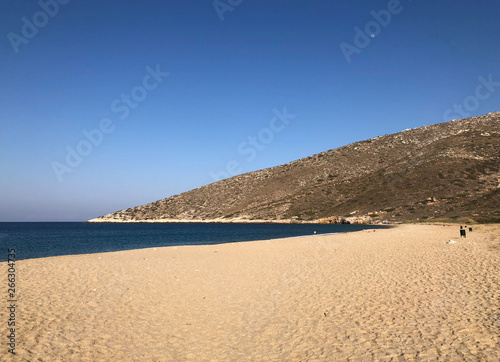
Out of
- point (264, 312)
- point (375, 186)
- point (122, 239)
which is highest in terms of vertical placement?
point (375, 186)

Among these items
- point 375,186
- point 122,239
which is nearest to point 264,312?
point 122,239

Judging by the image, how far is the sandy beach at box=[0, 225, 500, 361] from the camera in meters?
6.90

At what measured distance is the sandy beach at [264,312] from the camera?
6902 mm

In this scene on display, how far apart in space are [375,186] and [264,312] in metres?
77.8

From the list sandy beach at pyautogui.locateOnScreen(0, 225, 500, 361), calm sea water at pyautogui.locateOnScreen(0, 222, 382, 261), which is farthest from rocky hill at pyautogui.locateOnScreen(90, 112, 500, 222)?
sandy beach at pyautogui.locateOnScreen(0, 225, 500, 361)

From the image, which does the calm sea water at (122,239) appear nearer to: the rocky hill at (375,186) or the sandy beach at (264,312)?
the sandy beach at (264,312)

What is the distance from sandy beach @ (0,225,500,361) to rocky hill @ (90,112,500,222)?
49.0m

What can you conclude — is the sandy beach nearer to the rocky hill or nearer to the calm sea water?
the calm sea water

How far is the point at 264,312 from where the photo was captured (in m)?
9.55

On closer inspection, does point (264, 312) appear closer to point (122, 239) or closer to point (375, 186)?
point (122, 239)

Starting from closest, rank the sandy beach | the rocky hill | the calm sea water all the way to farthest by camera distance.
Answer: the sandy beach, the calm sea water, the rocky hill

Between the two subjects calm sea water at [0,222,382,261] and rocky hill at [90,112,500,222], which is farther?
rocky hill at [90,112,500,222]

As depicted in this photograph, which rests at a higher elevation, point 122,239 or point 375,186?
point 375,186

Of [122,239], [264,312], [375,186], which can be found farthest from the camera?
[375,186]
